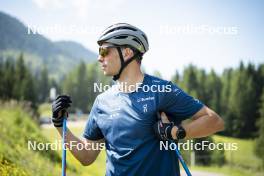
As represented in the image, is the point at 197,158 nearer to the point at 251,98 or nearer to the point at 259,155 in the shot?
the point at 259,155

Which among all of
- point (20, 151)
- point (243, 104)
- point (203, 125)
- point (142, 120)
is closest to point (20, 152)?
point (20, 151)

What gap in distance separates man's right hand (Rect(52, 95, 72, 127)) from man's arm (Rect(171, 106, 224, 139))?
121cm

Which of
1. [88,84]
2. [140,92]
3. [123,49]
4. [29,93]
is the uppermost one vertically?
[88,84]

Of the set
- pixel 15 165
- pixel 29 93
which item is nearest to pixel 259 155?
pixel 29 93

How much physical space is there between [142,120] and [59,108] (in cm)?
96

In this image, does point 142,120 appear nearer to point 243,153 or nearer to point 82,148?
point 82,148

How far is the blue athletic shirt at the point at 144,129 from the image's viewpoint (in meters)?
3.40

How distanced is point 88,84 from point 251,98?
57.1 m

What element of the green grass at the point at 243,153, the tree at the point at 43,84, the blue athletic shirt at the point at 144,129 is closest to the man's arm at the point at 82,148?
the blue athletic shirt at the point at 144,129

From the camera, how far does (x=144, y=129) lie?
3.43m

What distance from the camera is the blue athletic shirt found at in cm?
340

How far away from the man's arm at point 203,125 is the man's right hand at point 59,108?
1.21 meters

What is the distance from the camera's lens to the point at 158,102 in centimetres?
347

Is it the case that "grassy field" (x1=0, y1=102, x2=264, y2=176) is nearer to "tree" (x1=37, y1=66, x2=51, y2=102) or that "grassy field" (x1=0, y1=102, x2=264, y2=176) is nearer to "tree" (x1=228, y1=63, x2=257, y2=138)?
"tree" (x1=228, y1=63, x2=257, y2=138)
